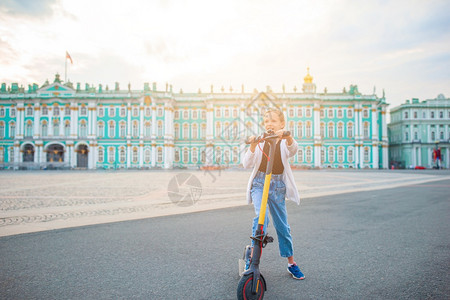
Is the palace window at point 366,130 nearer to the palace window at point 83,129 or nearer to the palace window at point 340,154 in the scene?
the palace window at point 340,154

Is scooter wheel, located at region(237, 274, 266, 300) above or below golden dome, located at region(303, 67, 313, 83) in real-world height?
below

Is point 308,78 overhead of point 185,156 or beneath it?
overhead

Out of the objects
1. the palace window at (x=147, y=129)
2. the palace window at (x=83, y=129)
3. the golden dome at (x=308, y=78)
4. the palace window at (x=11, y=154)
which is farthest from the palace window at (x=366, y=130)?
the palace window at (x=11, y=154)

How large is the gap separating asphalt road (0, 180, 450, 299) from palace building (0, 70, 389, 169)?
158 feet

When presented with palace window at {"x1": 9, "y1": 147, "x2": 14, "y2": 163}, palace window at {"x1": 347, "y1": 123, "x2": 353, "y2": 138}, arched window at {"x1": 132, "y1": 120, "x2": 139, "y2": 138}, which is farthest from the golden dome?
palace window at {"x1": 9, "y1": 147, "x2": 14, "y2": 163}

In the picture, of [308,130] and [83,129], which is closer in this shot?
[83,129]

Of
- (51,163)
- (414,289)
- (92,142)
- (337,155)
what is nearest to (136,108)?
(92,142)

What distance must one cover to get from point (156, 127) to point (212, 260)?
178ft

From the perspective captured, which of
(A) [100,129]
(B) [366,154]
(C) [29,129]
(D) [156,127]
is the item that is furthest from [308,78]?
(C) [29,129]

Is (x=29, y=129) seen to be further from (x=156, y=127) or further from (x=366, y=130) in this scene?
(x=366, y=130)

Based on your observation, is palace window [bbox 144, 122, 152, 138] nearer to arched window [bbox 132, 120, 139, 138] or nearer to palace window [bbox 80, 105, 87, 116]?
arched window [bbox 132, 120, 139, 138]

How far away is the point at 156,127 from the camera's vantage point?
5691cm

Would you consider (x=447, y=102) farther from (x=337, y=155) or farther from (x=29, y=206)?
(x=29, y=206)

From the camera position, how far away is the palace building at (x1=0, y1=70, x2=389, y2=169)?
56.0m
